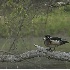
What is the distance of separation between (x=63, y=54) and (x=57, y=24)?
1433 centimetres

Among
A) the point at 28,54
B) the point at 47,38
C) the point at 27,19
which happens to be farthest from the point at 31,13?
the point at 28,54

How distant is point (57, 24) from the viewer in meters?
18.9

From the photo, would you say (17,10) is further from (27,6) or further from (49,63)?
(49,63)

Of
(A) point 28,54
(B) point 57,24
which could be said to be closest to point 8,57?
(A) point 28,54

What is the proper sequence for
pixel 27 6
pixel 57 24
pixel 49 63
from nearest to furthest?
pixel 27 6, pixel 49 63, pixel 57 24

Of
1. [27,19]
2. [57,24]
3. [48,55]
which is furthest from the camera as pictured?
[57,24]

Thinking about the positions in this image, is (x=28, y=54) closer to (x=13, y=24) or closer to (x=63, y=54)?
(x=63, y=54)

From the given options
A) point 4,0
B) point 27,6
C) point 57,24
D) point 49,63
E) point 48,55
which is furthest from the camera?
point 57,24

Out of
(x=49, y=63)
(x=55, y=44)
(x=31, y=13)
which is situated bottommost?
(x=49, y=63)

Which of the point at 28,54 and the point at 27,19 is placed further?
the point at 27,19

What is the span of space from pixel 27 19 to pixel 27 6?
1.43 feet

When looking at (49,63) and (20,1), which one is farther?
(49,63)

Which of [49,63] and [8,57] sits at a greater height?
[8,57]

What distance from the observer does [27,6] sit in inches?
241
